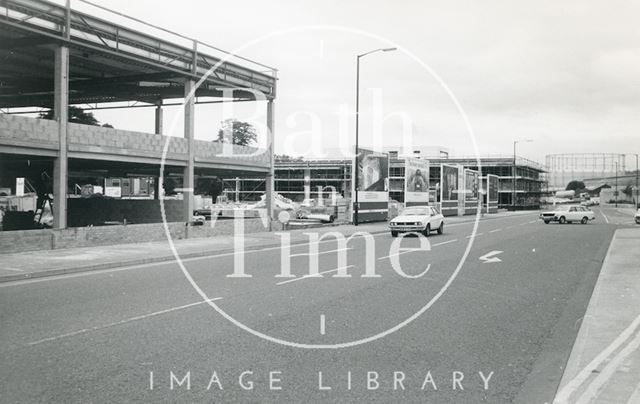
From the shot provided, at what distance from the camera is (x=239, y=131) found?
8512cm

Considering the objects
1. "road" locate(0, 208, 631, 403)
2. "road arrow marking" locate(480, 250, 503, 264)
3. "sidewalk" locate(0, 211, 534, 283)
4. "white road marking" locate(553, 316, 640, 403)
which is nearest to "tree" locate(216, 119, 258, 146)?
"sidewalk" locate(0, 211, 534, 283)

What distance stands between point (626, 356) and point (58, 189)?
1891 centimetres

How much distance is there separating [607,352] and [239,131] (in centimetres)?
8075

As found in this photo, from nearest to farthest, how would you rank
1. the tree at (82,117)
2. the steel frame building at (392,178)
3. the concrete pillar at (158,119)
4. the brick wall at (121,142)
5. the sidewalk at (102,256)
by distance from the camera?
the sidewalk at (102,256) < the brick wall at (121,142) < the concrete pillar at (158,119) < the tree at (82,117) < the steel frame building at (392,178)

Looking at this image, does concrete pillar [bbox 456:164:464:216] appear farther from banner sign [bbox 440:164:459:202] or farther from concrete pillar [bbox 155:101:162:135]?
concrete pillar [bbox 155:101:162:135]

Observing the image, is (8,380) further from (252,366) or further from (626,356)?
(626,356)

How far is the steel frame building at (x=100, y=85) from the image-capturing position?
1991cm

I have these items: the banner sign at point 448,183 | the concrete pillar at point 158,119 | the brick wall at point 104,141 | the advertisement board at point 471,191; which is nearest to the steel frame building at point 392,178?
the advertisement board at point 471,191

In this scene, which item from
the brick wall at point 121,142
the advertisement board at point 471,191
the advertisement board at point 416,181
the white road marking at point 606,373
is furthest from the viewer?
the advertisement board at point 471,191

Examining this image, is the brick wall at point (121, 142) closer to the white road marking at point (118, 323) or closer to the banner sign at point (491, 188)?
the white road marking at point (118, 323)

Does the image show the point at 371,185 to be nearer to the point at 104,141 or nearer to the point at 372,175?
the point at 372,175

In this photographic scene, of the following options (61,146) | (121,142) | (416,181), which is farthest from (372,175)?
(61,146)

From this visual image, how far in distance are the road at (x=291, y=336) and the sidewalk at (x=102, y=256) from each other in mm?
799

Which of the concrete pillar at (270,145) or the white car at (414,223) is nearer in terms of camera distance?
the white car at (414,223)
